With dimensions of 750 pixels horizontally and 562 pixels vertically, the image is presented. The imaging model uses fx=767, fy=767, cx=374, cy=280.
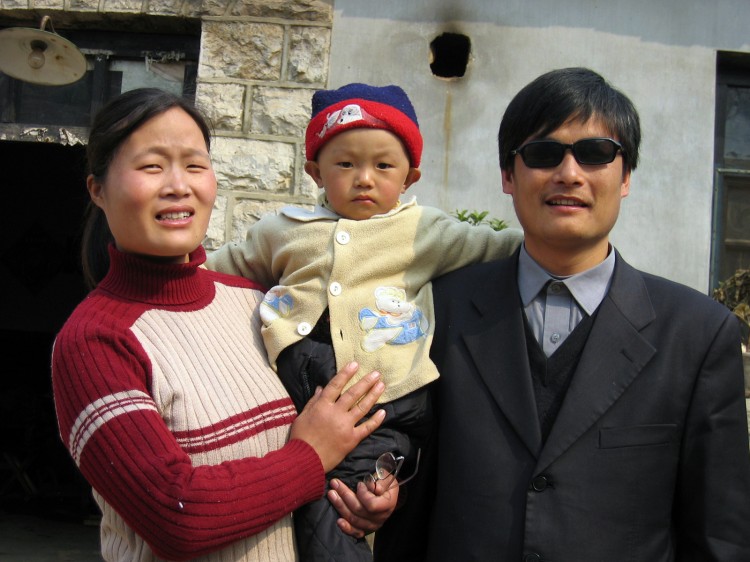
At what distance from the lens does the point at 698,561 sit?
71.0 inches

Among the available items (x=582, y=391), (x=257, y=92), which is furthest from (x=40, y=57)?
(x=582, y=391)

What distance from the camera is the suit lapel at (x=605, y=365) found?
5.95ft

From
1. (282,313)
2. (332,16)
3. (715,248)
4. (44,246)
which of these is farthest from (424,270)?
(44,246)

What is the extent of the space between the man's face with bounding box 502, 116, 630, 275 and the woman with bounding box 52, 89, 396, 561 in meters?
0.59

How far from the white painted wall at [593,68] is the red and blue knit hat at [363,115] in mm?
1877

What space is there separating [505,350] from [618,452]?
1.20 feet

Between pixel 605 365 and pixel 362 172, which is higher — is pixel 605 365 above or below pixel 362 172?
below

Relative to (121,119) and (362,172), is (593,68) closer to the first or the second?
(362,172)

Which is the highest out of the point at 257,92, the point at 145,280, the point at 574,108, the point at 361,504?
the point at 257,92

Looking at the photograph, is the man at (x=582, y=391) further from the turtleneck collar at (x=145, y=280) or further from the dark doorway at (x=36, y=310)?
the dark doorway at (x=36, y=310)

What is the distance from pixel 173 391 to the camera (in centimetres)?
171

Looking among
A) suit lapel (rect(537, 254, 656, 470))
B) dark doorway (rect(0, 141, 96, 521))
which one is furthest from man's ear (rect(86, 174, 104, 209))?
dark doorway (rect(0, 141, 96, 521))

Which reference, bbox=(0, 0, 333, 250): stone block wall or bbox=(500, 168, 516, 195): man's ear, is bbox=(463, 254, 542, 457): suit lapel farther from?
bbox=(0, 0, 333, 250): stone block wall

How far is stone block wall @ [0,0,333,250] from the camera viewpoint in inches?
162
